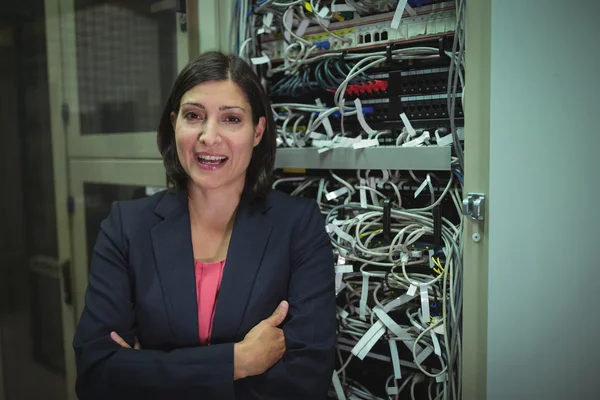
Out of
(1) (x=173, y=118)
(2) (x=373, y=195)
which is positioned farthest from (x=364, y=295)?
(1) (x=173, y=118)

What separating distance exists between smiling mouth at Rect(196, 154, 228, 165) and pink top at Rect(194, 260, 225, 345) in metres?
0.27

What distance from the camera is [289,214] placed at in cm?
119

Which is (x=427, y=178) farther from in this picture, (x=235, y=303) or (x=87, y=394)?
(x=87, y=394)

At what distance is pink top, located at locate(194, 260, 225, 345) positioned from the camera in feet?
3.59

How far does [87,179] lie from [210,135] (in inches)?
37.2

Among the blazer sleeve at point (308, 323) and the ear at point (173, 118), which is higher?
the ear at point (173, 118)

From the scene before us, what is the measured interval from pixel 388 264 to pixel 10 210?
156cm

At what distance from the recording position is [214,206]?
1227mm

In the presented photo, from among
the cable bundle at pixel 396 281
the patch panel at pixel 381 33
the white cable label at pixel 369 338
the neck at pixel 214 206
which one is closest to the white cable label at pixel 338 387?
the cable bundle at pixel 396 281

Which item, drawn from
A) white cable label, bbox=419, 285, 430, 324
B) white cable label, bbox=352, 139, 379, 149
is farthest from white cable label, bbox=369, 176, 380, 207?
white cable label, bbox=419, 285, 430, 324

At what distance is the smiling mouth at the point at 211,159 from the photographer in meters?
1.13

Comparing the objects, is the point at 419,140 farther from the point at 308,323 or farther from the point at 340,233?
the point at 308,323

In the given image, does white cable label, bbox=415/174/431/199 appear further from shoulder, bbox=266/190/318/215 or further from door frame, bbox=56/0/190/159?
door frame, bbox=56/0/190/159

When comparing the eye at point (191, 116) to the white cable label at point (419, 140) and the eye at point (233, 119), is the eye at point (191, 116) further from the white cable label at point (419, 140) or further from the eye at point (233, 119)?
the white cable label at point (419, 140)
